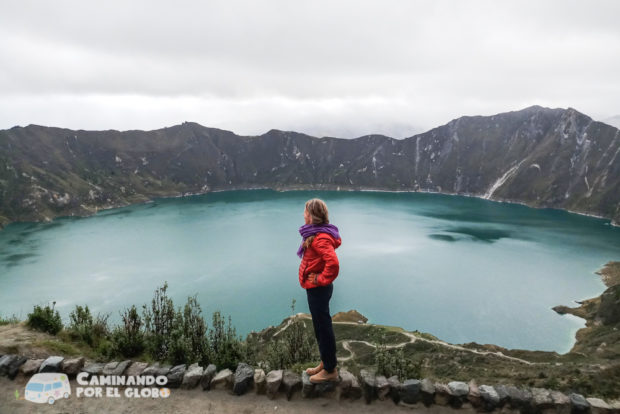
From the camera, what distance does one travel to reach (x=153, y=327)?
50.6 feet

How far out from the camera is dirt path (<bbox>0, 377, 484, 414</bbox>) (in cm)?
854

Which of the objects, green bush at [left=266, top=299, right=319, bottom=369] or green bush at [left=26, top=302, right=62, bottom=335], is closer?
green bush at [left=26, top=302, right=62, bottom=335]

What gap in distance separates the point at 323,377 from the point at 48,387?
286 inches

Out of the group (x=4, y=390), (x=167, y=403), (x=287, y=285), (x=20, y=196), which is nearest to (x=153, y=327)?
(x=4, y=390)

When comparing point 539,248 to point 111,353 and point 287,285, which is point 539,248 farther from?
point 111,353

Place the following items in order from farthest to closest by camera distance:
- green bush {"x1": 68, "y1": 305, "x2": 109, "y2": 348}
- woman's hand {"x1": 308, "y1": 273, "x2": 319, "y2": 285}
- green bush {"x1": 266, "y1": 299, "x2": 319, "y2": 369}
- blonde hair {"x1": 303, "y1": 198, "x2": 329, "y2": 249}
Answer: green bush {"x1": 266, "y1": 299, "x2": 319, "y2": 369}
green bush {"x1": 68, "y1": 305, "x2": 109, "y2": 348}
blonde hair {"x1": 303, "y1": 198, "x2": 329, "y2": 249}
woman's hand {"x1": 308, "y1": 273, "x2": 319, "y2": 285}

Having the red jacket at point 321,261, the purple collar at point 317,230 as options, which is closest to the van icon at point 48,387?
the red jacket at point 321,261

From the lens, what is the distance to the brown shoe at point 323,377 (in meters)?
8.80

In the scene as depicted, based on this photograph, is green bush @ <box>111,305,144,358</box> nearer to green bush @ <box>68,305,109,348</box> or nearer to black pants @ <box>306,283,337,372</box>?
green bush @ <box>68,305,109,348</box>

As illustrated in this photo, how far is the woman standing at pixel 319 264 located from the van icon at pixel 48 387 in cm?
695

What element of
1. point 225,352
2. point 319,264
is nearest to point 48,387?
point 225,352

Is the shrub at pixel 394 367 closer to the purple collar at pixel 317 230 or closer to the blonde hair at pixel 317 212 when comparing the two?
the purple collar at pixel 317 230

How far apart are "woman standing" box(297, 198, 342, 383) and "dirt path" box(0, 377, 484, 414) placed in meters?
1.65

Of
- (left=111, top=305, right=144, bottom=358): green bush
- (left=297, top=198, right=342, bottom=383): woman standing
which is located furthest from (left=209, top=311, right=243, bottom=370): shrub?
(left=297, top=198, right=342, bottom=383): woman standing
